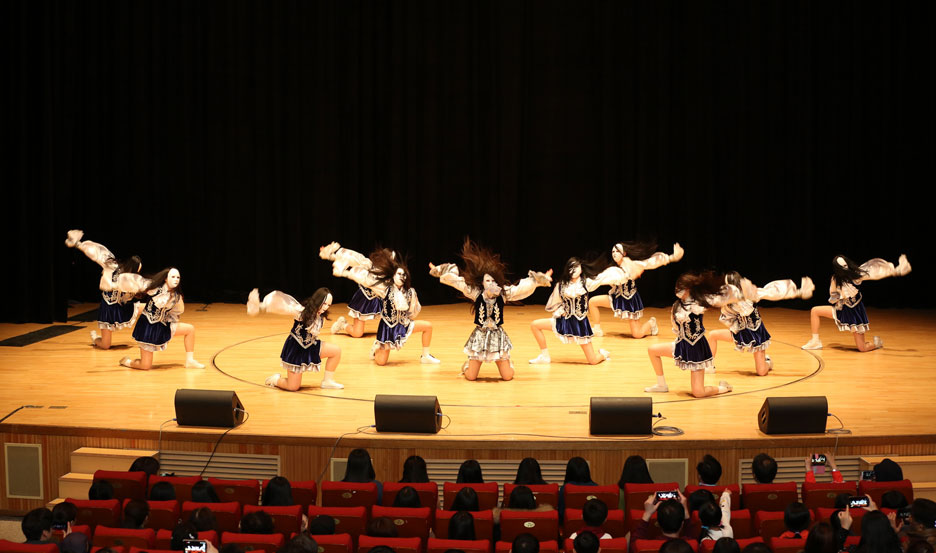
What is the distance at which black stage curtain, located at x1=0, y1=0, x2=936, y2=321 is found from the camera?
14.0 meters

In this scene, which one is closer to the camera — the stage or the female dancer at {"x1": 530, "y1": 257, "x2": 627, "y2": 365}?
the stage

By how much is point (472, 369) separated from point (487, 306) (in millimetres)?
613

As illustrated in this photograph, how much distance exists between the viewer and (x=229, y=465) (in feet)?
A: 25.6

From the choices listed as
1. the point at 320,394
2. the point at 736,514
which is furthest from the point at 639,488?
the point at 320,394

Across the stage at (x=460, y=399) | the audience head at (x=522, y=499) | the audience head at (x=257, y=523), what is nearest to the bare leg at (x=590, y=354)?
the stage at (x=460, y=399)

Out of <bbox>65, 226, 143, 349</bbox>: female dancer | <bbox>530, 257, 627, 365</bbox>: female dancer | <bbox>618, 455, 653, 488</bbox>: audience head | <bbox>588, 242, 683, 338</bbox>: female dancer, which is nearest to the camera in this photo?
<bbox>618, 455, 653, 488</bbox>: audience head

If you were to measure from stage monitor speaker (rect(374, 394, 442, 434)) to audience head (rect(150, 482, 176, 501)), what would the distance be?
6.14 ft

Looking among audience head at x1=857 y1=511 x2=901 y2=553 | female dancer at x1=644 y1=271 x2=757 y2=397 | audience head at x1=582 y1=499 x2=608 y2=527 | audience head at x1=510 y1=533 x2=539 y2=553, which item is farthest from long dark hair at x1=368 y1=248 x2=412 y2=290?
audience head at x1=857 y1=511 x2=901 y2=553

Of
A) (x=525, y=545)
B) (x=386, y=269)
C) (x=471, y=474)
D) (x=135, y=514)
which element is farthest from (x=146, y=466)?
(x=386, y=269)

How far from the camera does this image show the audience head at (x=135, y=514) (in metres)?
5.76

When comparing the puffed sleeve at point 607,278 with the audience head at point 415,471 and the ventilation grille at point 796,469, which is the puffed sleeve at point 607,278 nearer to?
the ventilation grille at point 796,469

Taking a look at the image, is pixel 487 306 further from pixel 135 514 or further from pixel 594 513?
pixel 135 514

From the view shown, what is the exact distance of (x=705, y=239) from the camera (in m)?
14.3

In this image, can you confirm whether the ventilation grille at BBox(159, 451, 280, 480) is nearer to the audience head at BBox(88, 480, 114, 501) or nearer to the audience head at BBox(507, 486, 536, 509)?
the audience head at BBox(88, 480, 114, 501)
